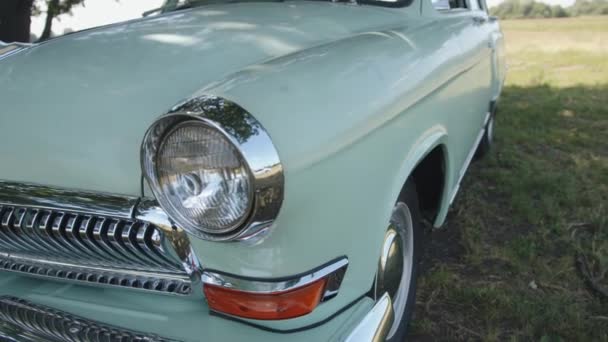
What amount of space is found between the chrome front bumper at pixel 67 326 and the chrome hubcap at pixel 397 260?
0.55 ft

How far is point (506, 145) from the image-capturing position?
172 inches

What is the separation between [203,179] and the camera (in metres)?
1.10

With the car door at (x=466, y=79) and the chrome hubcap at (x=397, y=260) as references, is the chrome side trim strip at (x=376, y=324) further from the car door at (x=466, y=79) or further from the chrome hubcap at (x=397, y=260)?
the car door at (x=466, y=79)

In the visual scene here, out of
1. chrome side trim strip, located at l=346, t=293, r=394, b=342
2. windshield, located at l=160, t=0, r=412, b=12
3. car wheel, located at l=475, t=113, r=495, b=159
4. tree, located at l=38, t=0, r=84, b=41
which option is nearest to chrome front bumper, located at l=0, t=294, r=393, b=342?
chrome side trim strip, located at l=346, t=293, r=394, b=342

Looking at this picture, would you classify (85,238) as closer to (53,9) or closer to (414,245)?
(414,245)

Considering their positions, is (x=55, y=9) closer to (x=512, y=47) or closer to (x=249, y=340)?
(x=249, y=340)

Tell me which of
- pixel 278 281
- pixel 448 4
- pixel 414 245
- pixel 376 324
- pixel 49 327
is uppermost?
pixel 448 4

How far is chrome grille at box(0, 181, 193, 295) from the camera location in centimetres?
122

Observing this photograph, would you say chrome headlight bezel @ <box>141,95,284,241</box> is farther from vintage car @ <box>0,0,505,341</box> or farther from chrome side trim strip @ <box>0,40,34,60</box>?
chrome side trim strip @ <box>0,40,34,60</box>

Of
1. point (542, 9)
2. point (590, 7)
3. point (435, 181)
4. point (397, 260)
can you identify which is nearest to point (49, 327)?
point (397, 260)

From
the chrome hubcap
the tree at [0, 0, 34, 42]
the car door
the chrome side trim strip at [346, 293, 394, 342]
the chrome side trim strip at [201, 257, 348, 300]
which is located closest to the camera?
the chrome side trim strip at [201, 257, 348, 300]

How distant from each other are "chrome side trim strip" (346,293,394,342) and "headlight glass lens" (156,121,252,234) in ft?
1.38

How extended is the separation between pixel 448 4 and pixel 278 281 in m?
2.40

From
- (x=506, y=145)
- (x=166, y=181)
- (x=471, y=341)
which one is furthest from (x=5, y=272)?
(x=506, y=145)
